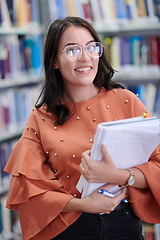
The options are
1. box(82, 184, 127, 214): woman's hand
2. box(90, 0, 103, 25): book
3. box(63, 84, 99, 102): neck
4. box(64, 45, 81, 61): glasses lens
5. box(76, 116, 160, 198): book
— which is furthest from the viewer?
box(90, 0, 103, 25): book

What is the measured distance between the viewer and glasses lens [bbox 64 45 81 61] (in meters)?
1.33

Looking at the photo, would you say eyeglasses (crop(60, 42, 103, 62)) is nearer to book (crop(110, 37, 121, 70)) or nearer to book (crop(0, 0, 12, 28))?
book (crop(0, 0, 12, 28))

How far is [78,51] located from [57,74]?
23cm

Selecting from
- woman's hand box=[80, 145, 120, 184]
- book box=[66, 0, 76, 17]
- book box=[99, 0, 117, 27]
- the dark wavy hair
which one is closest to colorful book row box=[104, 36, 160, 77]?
Answer: book box=[99, 0, 117, 27]

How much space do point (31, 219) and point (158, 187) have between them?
1.67ft

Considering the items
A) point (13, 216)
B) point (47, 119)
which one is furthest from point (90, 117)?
point (13, 216)

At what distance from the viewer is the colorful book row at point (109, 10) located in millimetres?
2641

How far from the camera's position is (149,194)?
1.29m

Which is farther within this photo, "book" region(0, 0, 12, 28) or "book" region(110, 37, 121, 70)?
"book" region(110, 37, 121, 70)

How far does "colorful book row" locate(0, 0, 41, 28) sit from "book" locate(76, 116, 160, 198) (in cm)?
176

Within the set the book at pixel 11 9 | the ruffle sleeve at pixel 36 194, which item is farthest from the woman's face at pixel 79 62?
the book at pixel 11 9

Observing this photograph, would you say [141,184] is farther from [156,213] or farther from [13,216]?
[13,216]

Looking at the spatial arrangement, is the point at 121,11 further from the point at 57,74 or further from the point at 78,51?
the point at 78,51

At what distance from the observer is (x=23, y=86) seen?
3.04 meters
